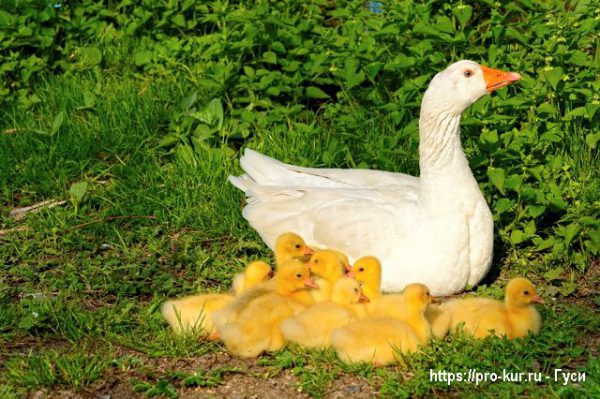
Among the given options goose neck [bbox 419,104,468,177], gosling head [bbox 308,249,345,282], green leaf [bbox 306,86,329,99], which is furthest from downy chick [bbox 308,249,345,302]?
green leaf [bbox 306,86,329,99]

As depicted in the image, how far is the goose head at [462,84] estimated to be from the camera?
21.5ft

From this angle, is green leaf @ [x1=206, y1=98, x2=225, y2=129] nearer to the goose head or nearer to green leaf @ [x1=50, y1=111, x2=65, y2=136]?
green leaf @ [x1=50, y1=111, x2=65, y2=136]

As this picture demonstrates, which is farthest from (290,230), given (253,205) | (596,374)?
(596,374)

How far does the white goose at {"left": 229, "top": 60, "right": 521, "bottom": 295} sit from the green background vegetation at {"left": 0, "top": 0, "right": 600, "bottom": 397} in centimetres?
42

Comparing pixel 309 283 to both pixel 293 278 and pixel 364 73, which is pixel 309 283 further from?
pixel 364 73

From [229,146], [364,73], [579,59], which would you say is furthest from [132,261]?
[579,59]

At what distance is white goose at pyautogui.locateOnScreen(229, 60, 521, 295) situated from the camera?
6.53 m

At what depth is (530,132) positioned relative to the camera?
23.8ft

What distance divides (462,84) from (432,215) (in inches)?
34.0

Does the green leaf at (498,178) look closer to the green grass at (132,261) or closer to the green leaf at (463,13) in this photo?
the green grass at (132,261)

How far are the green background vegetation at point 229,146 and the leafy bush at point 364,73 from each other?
20mm

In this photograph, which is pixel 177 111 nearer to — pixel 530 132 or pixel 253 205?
pixel 253 205

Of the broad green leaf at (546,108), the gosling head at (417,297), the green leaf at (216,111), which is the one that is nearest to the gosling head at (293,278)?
the gosling head at (417,297)

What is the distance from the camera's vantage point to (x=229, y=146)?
8633mm
